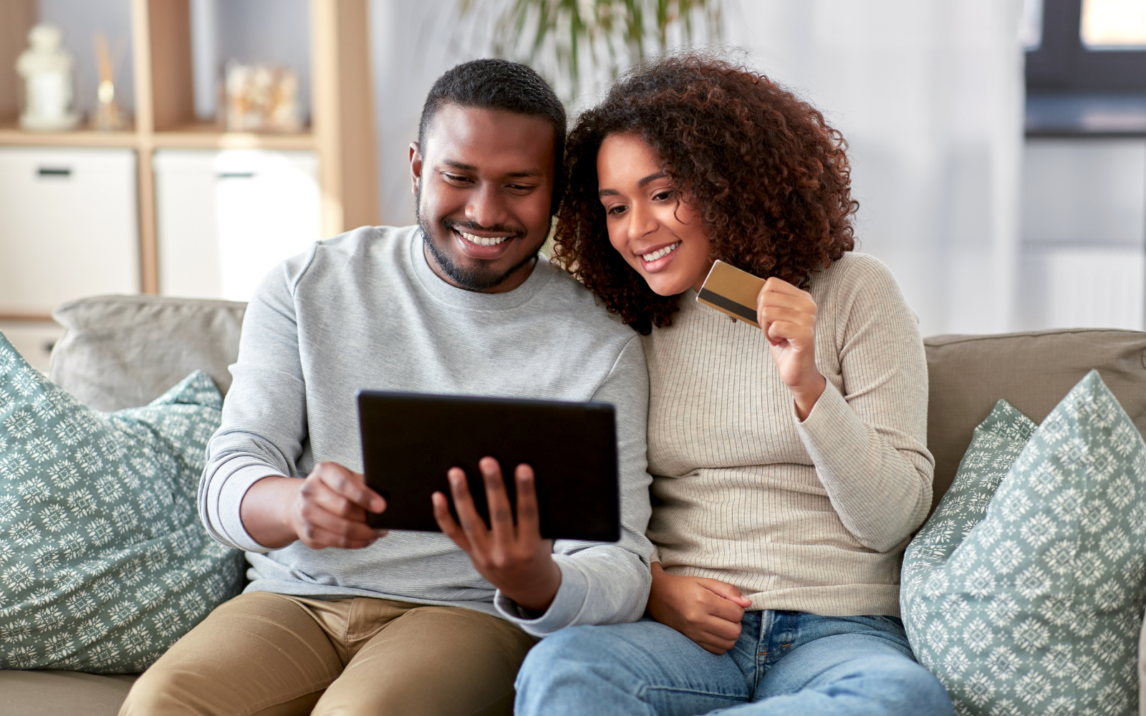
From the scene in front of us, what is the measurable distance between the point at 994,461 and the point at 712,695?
1.60ft

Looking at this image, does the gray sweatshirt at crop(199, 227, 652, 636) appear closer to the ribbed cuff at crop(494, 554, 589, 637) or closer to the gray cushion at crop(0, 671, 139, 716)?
the ribbed cuff at crop(494, 554, 589, 637)

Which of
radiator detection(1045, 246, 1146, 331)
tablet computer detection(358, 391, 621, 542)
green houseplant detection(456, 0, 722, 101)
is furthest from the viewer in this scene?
radiator detection(1045, 246, 1146, 331)

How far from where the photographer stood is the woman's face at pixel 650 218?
1340 millimetres

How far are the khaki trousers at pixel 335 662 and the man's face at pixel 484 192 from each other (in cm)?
45

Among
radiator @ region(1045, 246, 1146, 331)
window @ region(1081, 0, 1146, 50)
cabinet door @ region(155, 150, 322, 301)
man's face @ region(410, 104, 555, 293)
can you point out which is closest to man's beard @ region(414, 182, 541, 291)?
man's face @ region(410, 104, 555, 293)

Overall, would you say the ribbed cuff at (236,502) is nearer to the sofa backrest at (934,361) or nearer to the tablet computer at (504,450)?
the tablet computer at (504,450)

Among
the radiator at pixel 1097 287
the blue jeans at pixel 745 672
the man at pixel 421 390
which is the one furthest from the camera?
the radiator at pixel 1097 287

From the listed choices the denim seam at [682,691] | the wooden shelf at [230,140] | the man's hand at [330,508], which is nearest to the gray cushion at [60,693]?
the man's hand at [330,508]

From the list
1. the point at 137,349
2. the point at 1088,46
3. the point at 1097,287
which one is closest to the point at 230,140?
the point at 137,349

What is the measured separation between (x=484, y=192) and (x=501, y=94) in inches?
5.0

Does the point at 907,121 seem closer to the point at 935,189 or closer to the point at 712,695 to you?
the point at 935,189

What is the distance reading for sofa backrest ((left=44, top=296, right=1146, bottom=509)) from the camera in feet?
4.77

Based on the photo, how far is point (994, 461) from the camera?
1.35 metres

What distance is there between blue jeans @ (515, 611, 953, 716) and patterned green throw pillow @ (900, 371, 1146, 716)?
3.0 inches
